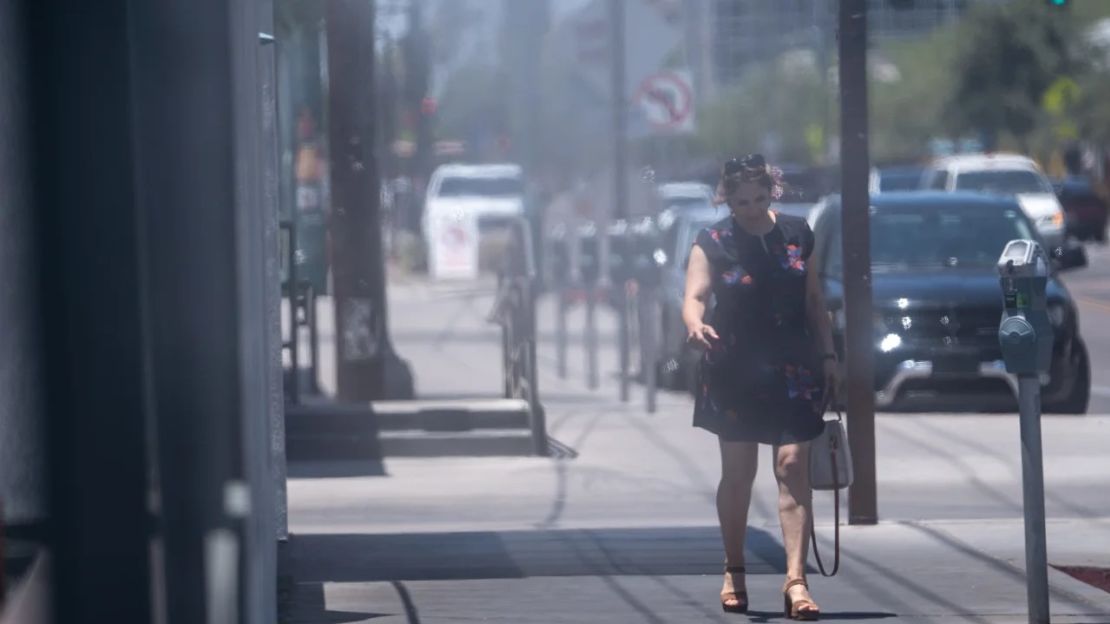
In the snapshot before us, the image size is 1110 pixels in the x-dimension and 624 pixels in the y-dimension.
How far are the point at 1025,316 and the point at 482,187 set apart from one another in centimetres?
2980

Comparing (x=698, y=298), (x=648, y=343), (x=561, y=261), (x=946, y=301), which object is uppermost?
(x=698, y=298)

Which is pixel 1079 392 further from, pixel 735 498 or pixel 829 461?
pixel 735 498

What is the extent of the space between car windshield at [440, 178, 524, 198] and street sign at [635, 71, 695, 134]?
19.0 meters

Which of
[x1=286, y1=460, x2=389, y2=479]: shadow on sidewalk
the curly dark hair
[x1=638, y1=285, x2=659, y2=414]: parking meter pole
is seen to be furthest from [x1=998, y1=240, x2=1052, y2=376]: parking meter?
[x1=638, y1=285, x2=659, y2=414]: parking meter pole

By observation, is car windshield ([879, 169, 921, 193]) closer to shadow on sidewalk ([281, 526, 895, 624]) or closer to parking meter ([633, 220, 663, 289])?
parking meter ([633, 220, 663, 289])

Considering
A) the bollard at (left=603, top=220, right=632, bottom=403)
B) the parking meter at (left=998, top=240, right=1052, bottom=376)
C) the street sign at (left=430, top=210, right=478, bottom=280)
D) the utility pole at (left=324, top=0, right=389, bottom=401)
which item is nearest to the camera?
the parking meter at (left=998, top=240, right=1052, bottom=376)

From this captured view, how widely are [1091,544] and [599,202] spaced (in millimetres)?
10385

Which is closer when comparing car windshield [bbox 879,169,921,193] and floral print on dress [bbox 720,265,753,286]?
floral print on dress [bbox 720,265,753,286]

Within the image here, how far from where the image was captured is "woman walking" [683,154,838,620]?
6.65 meters

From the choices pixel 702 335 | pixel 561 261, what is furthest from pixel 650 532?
pixel 561 261

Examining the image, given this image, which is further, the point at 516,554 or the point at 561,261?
the point at 561,261

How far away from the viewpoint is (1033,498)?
6203 mm

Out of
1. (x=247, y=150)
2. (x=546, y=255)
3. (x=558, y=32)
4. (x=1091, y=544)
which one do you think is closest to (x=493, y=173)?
(x=546, y=255)

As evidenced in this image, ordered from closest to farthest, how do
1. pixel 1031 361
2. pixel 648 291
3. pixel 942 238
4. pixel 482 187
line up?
pixel 1031 361 → pixel 942 238 → pixel 648 291 → pixel 482 187
